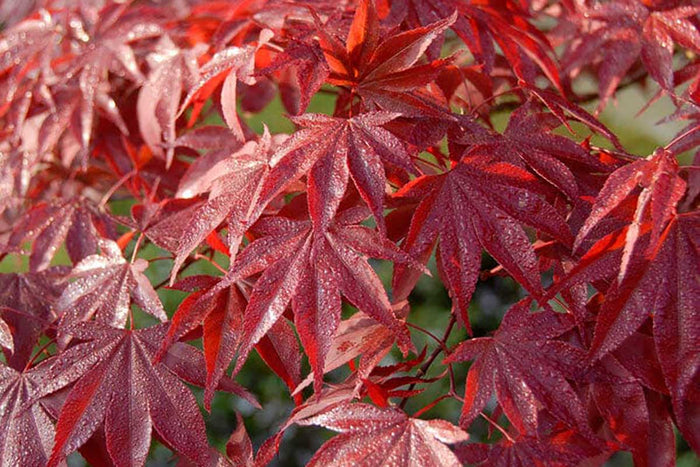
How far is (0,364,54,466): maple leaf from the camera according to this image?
731 mm

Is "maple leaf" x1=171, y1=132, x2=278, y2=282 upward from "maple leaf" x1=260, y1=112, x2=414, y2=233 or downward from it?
downward

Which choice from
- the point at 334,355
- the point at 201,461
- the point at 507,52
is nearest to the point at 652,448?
the point at 334,355

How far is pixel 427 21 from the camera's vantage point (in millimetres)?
938

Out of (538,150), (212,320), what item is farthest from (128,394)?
(538,150)

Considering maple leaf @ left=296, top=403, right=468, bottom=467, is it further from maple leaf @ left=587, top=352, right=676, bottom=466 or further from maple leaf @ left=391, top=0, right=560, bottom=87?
maple leaf @ left=391, top=0, right=560, bottom=87

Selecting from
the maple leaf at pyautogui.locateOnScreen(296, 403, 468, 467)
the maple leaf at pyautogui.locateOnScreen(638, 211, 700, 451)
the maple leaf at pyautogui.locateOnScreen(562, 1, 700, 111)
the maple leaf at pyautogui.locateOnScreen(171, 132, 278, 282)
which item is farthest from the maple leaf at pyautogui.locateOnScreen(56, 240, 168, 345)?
the maple leaf at pyautogui.locateOnScreen(562, 1, 700, 111)

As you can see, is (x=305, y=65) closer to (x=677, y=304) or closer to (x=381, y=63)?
(x=381, y=63)

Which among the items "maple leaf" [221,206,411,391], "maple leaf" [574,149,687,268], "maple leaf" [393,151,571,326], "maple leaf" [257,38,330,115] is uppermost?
"maple leaf" [257,38,330,115]

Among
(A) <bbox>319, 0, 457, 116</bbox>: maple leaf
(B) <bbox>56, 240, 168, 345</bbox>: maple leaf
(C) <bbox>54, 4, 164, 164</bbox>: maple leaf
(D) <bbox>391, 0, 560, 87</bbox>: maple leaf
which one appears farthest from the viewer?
(C) <bbox>54, 4, 164, 164</bbox>: maple leaf

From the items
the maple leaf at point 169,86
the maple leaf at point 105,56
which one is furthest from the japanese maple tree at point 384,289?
the maple leaf at point 105,56

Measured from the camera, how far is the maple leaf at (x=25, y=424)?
0.73 metres

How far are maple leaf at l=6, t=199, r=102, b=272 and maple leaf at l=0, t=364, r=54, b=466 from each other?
0.94 ft

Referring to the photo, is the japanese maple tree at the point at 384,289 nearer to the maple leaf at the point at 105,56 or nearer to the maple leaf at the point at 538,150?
the maple leaf at the point at 538,150

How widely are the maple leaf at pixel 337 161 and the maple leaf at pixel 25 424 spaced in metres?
0.31
